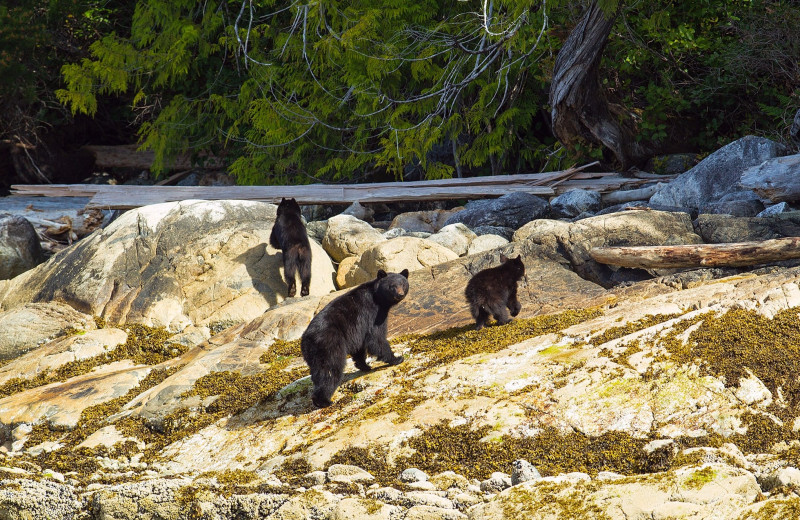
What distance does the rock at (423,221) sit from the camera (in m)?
13.8

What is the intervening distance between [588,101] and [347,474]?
12302 mm

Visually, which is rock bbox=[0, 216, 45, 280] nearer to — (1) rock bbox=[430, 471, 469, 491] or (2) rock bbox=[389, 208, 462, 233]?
(2) rock bbox=[389, 208, 462, 233]

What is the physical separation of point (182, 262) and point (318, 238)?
2954 millimetres

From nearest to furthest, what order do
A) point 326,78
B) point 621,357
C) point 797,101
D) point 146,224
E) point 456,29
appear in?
point 621,357 → point 146,224 → point 797,101 → point 456,29 → point 326,78

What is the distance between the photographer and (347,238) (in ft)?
35.7

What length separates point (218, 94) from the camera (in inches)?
784

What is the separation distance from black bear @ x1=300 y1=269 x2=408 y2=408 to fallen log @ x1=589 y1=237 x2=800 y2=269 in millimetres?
2754

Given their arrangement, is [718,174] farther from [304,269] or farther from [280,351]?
[280,351]

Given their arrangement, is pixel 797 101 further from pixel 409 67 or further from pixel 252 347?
pixel 252 347

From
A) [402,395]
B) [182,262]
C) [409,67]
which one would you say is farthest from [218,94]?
[402,395]

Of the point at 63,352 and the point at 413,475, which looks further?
the point at 63,352

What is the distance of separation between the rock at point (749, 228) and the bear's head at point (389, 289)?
A: 4034mm

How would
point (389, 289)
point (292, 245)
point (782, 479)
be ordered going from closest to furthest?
point (782, 479), point (389, 289), point (292, 245)

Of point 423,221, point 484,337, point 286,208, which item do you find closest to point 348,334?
point 484,337
